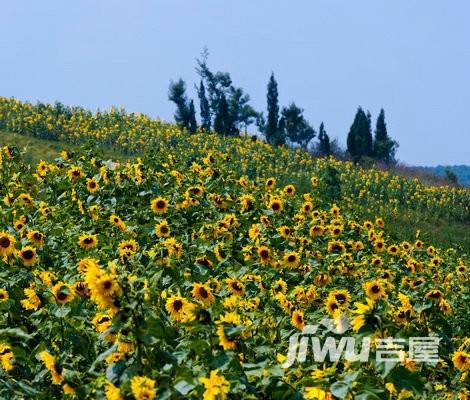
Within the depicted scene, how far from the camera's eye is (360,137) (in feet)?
159

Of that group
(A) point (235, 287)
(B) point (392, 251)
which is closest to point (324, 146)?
(B) point (392, 251)

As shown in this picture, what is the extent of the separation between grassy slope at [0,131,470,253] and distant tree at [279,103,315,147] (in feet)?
97.8

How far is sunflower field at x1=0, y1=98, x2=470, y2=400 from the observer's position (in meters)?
3.21

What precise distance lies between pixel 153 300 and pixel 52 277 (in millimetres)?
1482

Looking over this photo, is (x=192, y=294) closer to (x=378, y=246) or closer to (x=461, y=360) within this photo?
(x=461, y=360)

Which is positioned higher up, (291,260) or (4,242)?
(4,242)

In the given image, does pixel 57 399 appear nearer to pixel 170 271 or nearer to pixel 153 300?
pixel 153 300

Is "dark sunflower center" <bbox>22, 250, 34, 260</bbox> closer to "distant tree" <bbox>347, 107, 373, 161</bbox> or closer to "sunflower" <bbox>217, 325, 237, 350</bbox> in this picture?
"sunflower" <bbox>217, 325, 237, 350</bbox>

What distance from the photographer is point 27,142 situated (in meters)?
24.0

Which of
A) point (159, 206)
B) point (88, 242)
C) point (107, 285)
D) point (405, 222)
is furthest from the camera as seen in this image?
point (405, 222)

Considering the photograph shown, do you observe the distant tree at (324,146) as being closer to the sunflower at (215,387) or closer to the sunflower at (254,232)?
the sunflower at (254,232)

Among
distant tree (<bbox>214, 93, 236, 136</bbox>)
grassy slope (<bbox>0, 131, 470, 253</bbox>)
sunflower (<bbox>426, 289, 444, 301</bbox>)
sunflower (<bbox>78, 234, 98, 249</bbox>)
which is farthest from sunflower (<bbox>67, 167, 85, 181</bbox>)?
distant tree (<bbox>214, 93, 236, 136</bbox>)

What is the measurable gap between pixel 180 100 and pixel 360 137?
A: 13261 mm

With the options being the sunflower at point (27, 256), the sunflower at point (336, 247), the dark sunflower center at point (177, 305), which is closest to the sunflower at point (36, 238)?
the sunflower at point (27, 256)
